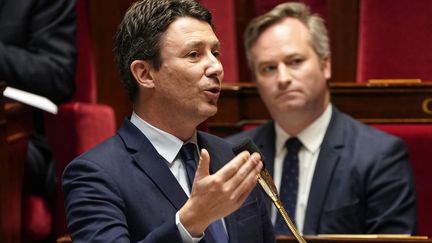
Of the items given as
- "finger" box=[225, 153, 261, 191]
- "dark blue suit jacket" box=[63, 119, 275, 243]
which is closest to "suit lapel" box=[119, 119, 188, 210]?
"dark blue suit jacket" box=[63, 119, 275, 243]

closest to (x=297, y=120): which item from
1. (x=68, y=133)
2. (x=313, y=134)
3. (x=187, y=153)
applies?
(x=313, y=134)

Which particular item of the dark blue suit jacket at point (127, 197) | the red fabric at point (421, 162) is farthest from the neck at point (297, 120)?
the dark blue suit jacket at point (127, 197)

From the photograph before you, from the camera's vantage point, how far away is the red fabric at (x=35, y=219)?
0.99 m

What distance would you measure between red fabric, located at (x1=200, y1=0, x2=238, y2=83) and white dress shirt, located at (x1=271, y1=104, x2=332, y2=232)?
0.51ft

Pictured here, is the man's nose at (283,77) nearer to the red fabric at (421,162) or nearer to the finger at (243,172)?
the red fabric at (421,162)

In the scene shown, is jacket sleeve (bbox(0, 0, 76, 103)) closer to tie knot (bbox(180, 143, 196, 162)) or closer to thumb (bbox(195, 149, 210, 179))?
tie knot (bbox(180, 143, 196, 162))

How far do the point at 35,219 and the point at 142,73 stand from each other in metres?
0.38

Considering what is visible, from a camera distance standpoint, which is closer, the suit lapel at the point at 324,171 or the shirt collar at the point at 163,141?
the shirt collar at the point at 163,141

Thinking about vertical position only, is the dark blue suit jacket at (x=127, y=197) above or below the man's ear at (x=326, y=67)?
above

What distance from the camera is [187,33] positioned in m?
0.66

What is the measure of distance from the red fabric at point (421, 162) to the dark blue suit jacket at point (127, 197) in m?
0.45

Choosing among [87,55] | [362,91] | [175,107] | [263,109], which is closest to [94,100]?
[87,55]

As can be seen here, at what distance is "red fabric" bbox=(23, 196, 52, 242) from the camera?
3.26 ft

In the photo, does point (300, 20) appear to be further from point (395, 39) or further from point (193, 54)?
point (193, 54)
